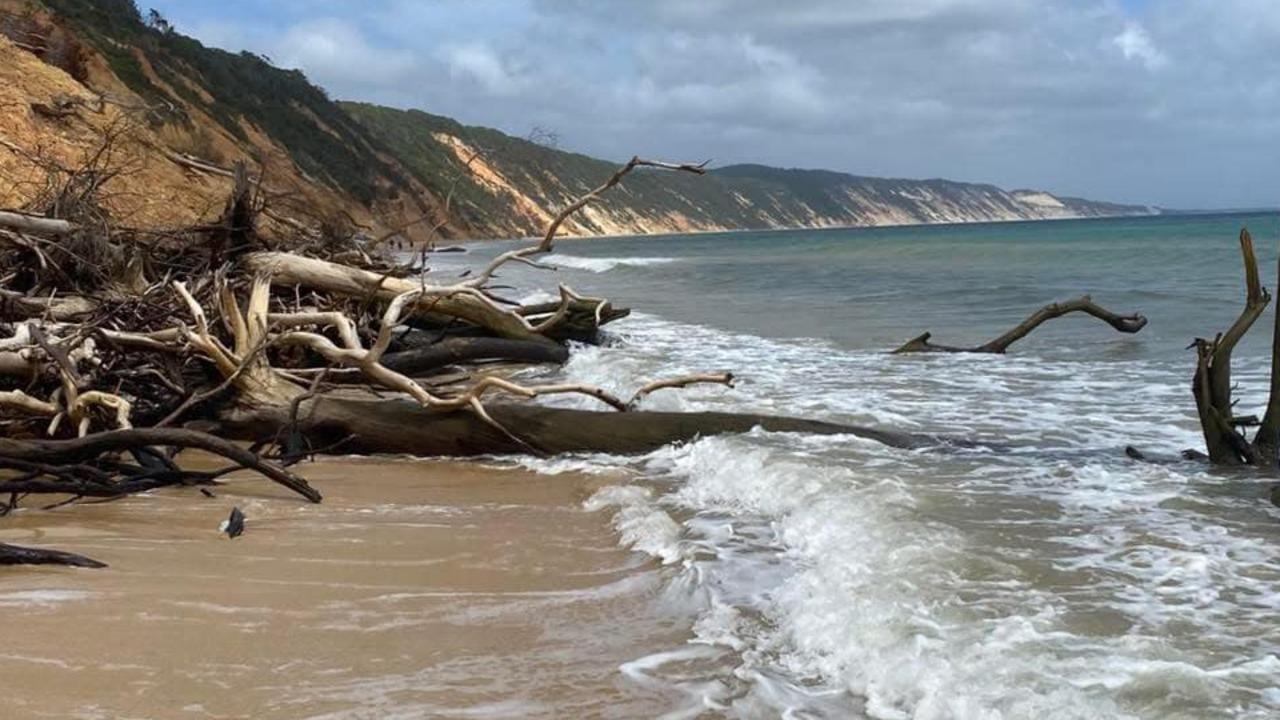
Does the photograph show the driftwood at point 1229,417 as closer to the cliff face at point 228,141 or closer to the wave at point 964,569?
the wave at point 964,569

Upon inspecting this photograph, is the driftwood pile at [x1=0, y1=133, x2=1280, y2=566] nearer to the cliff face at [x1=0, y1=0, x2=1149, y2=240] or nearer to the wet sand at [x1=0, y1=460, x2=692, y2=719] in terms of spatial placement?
the wet sand at [x1=0, y1=460, x2=692, y2=719]

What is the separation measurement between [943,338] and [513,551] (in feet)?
34.6

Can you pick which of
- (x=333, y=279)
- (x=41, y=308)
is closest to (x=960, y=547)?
(x=333, y=279)

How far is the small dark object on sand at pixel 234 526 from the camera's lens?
4410mm

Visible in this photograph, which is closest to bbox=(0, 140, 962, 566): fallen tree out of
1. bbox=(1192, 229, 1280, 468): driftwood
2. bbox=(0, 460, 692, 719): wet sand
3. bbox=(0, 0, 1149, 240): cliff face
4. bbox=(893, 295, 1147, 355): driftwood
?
bbox=(0, 460, 692, 719): wet sand

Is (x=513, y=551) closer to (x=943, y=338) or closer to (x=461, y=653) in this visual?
(x=461, y=653)

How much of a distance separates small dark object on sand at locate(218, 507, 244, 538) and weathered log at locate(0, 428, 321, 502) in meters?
0.32

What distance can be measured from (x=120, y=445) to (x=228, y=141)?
32.2 meters

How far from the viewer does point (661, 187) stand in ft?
513

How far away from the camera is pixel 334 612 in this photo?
3.51 meters

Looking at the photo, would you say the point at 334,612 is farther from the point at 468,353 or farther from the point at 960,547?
the point at 468,353

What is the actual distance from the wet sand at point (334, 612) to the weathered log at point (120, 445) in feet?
0.85

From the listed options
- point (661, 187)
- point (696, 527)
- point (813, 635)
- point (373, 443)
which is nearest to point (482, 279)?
point (373, 443)

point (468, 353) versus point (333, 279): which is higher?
point (333, 279)
